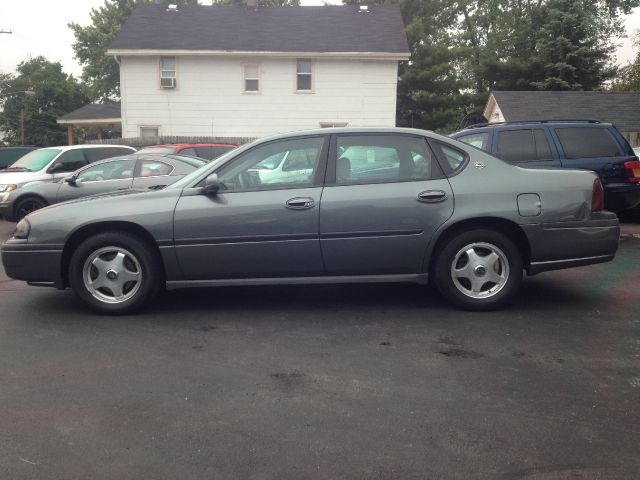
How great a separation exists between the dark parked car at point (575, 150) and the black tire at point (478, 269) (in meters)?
4.17

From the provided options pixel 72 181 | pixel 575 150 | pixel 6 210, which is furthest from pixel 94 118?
pixel 575 150

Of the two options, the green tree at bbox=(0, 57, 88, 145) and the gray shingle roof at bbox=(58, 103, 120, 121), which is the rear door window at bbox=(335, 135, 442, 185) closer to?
the gray shingle roof at bbox=(58, 103, 120, 121)

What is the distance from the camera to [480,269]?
530 centimetres

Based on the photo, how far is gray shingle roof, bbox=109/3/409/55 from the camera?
2389 centimetres

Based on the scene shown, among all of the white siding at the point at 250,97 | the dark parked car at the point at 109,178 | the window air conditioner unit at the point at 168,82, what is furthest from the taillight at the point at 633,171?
the window air conditioner unit at the point at 168,82

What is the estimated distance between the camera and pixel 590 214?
5.36 metres

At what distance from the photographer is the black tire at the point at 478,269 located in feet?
17.3

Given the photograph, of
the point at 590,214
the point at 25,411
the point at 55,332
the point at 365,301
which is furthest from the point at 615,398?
the point at 55,332

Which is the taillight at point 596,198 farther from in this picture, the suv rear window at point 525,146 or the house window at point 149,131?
the house window at point 149,131

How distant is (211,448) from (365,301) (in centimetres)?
297

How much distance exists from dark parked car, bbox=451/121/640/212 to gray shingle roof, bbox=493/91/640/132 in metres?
13.5

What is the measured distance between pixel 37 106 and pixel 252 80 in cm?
3091

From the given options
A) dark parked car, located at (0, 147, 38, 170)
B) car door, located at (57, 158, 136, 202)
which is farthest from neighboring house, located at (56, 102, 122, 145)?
car door, located at (57, 158, 136, 202)

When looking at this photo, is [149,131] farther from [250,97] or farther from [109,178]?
[109,178]
